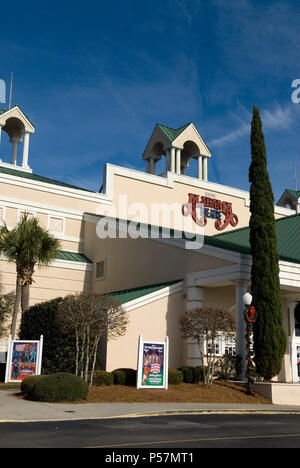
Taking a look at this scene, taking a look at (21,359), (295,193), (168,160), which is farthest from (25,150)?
(295,193)

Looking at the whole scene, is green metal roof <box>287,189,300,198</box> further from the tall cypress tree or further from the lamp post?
the lamp post

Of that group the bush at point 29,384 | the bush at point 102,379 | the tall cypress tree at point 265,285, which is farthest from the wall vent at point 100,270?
the bush at point 29,384

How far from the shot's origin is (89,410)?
16234 millimetres

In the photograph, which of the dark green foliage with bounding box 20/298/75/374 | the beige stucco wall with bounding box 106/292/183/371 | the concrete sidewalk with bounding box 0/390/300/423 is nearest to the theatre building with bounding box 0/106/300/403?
the beige stucco wall with bounding box 106/292/183/371

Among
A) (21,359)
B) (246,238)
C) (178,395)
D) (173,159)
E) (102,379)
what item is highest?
(173,159)

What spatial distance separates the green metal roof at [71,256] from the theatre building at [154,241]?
11 cm

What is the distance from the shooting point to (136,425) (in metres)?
13.2

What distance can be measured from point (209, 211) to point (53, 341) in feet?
83.6

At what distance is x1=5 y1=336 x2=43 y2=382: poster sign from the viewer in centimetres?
2269

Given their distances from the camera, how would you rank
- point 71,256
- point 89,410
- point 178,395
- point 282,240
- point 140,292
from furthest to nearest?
point 71,256 < point 282,240 < point 140,292 < point 178,395 < point 89,410

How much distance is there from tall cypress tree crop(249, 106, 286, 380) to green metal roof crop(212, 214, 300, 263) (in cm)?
201

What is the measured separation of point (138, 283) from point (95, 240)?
24.0 ft

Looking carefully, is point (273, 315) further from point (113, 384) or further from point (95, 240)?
point (95, 240)

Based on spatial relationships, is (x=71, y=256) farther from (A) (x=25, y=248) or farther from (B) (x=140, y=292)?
(B) (x=140, y=292)
